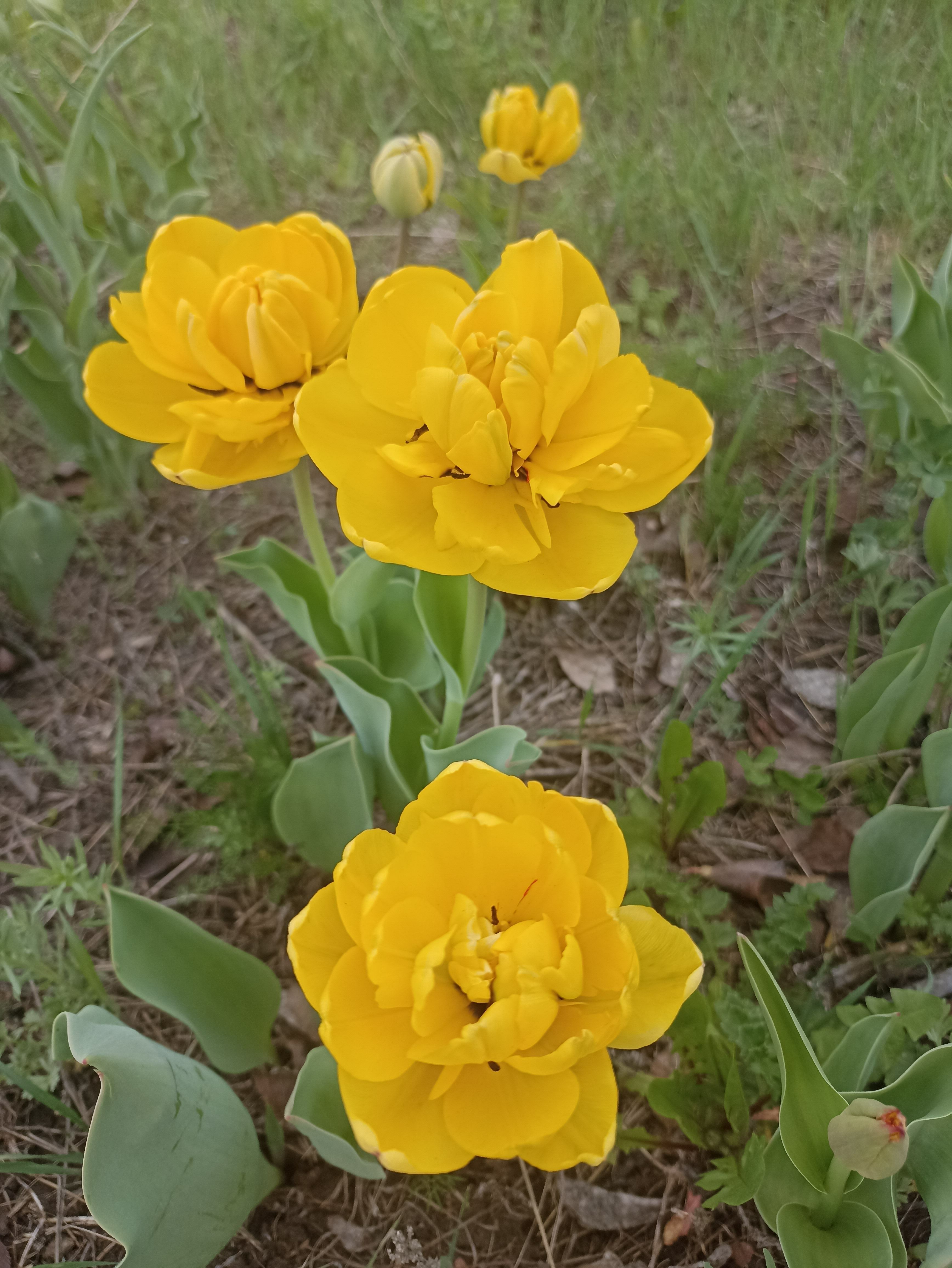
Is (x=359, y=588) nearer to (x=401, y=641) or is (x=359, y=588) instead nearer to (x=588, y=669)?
(x=401, y=641)

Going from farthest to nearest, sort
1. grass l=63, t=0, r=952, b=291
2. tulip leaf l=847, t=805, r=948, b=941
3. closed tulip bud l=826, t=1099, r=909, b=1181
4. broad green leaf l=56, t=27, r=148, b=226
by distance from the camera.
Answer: grass l=63, t=0, r=952, b=291
broad green leaf l=56, t=27, r=148, b=226
tulip leaf l=847, t=805, r=948, b=941
closed tulip bud l=826, t=1099, r=909, b=1181

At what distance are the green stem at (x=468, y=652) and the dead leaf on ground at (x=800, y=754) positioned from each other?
0.63 metres

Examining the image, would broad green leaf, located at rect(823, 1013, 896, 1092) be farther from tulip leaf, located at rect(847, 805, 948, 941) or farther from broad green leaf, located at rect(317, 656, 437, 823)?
broad green leaf, located at rect(317, 656, 437, 823)

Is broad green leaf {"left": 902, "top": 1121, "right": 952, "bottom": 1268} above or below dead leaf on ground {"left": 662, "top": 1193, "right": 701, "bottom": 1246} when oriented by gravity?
above

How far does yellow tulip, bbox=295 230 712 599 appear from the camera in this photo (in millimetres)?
813

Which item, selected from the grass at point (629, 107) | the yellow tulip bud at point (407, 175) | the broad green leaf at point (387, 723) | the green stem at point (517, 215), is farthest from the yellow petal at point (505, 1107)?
the grass at point (629, 107)

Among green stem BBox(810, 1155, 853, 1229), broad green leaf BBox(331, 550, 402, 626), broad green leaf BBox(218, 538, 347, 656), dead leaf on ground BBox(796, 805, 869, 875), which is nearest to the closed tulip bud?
green stem BBox(810, 1155, 853, 1229)

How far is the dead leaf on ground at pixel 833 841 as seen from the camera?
143cm

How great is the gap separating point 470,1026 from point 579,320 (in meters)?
0.65

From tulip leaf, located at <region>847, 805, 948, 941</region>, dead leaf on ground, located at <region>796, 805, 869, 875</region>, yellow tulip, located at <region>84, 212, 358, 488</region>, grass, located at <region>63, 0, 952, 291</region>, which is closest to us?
yellow tulip, located at <region>84, 212, 358, 488</region>

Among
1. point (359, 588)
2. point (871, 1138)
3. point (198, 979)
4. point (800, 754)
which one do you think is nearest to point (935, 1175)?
point (871, 1138)

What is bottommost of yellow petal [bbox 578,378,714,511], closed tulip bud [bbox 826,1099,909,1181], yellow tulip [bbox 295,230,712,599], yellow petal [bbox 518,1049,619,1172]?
closed tulip bud [bbox 826,1099,909,1181]

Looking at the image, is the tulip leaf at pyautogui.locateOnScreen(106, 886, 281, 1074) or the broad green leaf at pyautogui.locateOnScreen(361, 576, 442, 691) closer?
the tulip leaf at pyautogui.locateOnScreen(106, 886, 281, 1074)

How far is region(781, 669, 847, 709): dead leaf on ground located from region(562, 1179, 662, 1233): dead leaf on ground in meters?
0.91
